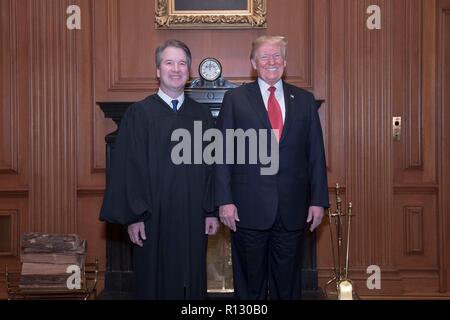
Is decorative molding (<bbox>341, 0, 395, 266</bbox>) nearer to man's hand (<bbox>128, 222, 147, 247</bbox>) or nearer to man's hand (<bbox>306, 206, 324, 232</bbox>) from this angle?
man's hand (<bbox>306, 206, 324, 232</bbox>)

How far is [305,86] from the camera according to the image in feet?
15.7

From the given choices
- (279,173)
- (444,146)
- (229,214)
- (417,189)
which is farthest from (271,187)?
(444,146)

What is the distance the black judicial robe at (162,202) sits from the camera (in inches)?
116

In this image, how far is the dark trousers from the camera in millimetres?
3014

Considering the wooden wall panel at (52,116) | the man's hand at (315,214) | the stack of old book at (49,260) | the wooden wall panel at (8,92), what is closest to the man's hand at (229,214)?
the man's hand at (315,214)

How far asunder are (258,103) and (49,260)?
6.92ft

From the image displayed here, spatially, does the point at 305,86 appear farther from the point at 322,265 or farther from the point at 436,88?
the point at 322,265

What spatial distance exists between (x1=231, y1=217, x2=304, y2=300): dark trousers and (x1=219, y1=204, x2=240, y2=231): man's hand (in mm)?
72

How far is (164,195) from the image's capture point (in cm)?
295

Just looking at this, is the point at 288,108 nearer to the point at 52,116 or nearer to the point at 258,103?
the point at 258,103

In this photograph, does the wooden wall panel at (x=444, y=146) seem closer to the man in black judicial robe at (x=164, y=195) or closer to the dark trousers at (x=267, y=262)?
the dark trousers at (x=267, y=262)

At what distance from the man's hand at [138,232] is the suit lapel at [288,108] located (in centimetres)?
78

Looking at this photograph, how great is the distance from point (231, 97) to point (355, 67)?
197 centimetres

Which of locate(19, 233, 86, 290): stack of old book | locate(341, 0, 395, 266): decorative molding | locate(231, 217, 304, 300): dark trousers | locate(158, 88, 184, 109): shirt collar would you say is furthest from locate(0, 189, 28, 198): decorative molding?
locate(341, 0, 395, 266): decorative molding
